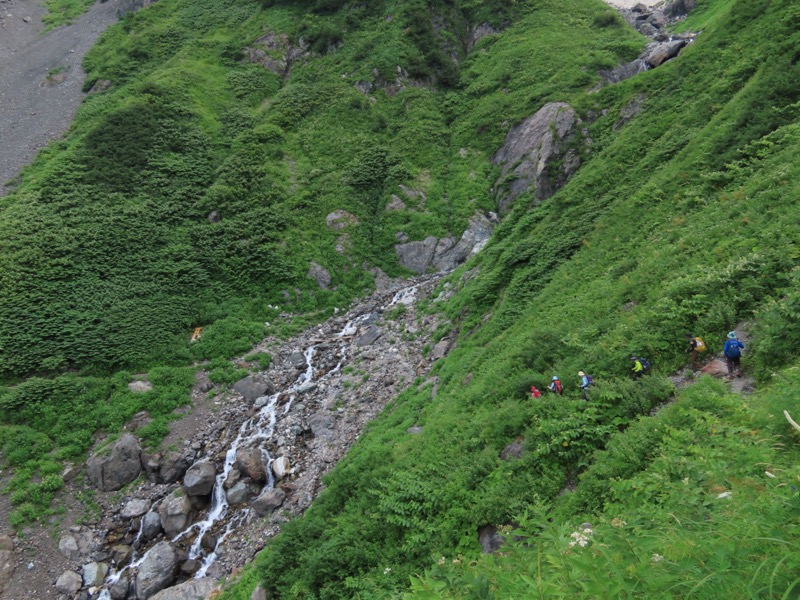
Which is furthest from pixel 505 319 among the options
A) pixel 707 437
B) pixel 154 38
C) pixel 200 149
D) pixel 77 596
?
pixel 154 38

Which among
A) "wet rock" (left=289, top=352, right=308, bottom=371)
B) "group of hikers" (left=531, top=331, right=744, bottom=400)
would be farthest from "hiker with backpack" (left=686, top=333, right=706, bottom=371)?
"wet rock" (left=289, top=352, right=308, bottom=371)

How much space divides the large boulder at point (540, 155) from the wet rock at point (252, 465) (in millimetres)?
25780

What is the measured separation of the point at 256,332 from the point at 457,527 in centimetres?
2312

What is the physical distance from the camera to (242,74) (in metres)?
53.9

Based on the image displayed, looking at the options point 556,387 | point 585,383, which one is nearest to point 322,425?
point 556,387

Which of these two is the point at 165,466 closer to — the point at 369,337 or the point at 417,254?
the point at 369,337

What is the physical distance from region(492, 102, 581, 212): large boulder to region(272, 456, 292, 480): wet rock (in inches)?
987

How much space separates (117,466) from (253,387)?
24.1ft

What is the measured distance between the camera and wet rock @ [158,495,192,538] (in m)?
18.2

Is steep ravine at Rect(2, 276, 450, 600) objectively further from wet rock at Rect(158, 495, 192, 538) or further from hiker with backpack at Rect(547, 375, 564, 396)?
hiker with backpack at Rect(547, 375, 564, 396)

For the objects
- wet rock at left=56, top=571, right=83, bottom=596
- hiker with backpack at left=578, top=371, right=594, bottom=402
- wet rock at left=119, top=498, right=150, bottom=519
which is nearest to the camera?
hiker with backpack at left=578, top=371, right=594, bottom=402

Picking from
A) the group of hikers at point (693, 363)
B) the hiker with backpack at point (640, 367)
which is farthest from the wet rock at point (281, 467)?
the hiker with backpack at point (640, 367)

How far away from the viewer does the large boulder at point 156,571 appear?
16328 millimetres

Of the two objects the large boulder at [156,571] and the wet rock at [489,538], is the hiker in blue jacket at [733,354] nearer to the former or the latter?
the wet rock at [489,538]
